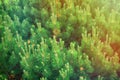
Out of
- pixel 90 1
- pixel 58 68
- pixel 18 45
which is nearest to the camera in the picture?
pixel 58 68

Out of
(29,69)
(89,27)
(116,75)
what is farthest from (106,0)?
(29,69)

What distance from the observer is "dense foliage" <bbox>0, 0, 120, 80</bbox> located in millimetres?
3527

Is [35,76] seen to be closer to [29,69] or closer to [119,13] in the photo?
[29,69]

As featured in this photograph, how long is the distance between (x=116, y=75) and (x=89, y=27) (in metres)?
0.79

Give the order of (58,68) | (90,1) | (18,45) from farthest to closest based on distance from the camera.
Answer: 1. (90,1)
2. (18,45)
3. (58,68)

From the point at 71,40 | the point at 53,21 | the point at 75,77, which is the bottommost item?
the point at 75,77

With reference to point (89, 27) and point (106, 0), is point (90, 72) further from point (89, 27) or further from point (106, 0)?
point (106, 0)

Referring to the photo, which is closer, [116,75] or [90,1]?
[116,75]

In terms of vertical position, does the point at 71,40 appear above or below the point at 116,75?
above

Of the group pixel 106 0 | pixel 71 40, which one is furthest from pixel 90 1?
pixel 71 40

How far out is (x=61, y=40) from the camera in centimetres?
395

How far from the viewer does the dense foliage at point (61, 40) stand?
353 cm

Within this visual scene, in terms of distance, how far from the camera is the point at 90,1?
13.9 ft

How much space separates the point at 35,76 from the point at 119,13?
4.70ft
